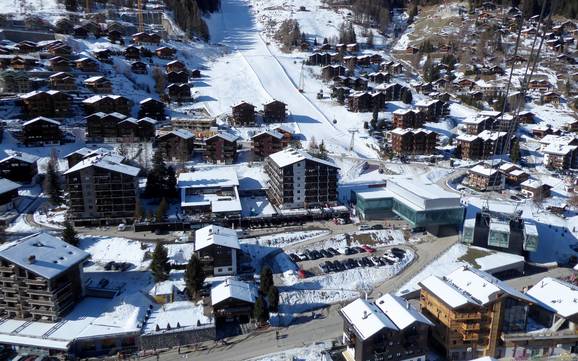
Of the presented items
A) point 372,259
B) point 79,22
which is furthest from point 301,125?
point 79,22

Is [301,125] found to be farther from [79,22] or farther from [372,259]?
[79,22]

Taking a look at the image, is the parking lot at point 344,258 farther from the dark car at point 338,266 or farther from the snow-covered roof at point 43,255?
the snow-covered roof at point 43,255

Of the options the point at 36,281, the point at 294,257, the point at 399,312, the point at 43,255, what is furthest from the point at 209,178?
the point at 399,312

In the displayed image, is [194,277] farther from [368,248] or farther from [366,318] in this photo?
[368,248]

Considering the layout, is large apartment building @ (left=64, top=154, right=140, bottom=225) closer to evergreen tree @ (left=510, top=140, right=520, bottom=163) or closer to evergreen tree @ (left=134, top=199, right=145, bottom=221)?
evergreen tree @ (left=134, top=199, right=145, bottom=221)

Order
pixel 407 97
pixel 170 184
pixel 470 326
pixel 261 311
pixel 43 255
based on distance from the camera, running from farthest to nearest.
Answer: pixel 407 97, pixel 170 184, pixel 43 255, pixel 261 311, pixel 470 326
